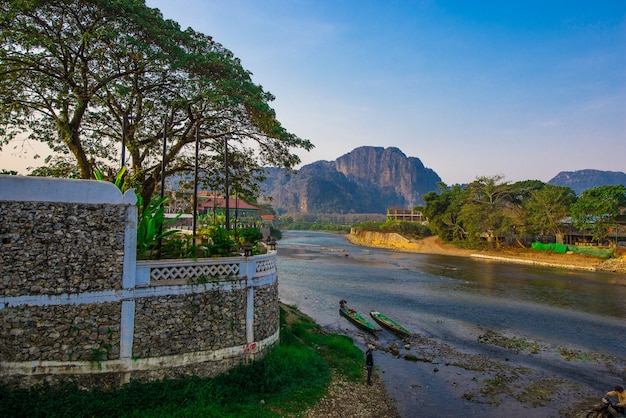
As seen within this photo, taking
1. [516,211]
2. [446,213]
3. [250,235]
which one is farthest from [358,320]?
[446,213]

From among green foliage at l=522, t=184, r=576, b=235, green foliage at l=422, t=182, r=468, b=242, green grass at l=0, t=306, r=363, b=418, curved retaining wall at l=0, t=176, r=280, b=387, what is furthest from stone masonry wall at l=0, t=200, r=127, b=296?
green foliage at l=422, t=182, r=468, b=242

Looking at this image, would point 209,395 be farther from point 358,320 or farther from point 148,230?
point 358,320

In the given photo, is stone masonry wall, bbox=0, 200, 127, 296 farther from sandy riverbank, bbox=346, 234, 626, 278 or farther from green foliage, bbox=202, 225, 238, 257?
sandy riverbank, bbox=346, 234, 626, 278

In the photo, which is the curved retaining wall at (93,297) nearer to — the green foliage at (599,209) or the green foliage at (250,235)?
the green foliage at (250,235)

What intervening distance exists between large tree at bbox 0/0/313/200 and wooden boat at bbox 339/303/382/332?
435 inches

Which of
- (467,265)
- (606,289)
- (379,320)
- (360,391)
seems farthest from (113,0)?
(467,265)

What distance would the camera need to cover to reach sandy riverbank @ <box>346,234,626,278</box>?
163 feet

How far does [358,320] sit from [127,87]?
17.9 meters

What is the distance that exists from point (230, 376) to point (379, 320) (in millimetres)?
14283

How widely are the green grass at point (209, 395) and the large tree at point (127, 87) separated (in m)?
8.02

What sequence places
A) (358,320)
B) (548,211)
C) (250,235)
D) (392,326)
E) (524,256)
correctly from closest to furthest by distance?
(250,235) < (392,326) < (358,320) < (548,211) < (524,256)

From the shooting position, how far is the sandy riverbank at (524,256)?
4964 cm

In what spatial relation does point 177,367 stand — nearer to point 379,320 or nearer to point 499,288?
point 379,320

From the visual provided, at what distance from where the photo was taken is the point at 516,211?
64.0 m
